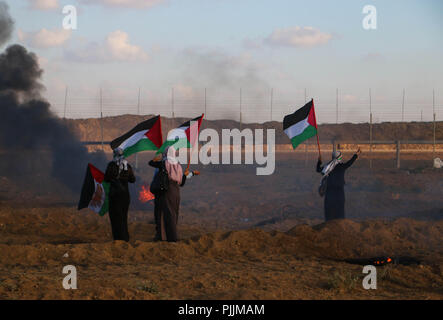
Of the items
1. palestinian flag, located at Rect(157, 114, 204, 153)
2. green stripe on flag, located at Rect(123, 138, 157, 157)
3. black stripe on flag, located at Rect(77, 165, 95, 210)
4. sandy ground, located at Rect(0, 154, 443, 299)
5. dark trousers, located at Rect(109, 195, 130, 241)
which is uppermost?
palestinian flag, located at Rect(157, 114, 204, 153)

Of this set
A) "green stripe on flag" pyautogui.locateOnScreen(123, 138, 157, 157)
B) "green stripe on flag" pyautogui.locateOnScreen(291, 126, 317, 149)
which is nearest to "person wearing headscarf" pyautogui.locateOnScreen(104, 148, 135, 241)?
"green stripe on flag" pyautogui.locateOnScreen(123, 138, 157, 157)

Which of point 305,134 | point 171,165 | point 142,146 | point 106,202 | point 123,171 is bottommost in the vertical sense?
point 106,202

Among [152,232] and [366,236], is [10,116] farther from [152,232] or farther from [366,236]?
[366,236]

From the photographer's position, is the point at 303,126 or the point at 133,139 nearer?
the point at 133,139

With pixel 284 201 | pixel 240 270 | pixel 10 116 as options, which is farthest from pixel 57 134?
pixel 240 270

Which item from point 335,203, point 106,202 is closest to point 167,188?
point 106,202

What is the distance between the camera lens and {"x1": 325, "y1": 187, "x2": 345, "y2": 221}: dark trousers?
39.2 feet

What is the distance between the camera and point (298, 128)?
12336 mm

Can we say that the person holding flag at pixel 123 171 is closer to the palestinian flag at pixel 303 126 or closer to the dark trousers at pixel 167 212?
the dark trousers at pixel 167 212

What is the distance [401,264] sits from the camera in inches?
360

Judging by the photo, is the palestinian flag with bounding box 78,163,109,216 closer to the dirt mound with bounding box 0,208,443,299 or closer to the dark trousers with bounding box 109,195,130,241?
the dark trousers with bounding box 109,195,130,241

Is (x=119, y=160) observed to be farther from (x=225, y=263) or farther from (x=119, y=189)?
(x=225, y=263)

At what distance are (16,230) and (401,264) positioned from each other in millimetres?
8344

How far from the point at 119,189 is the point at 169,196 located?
2.92 ft
